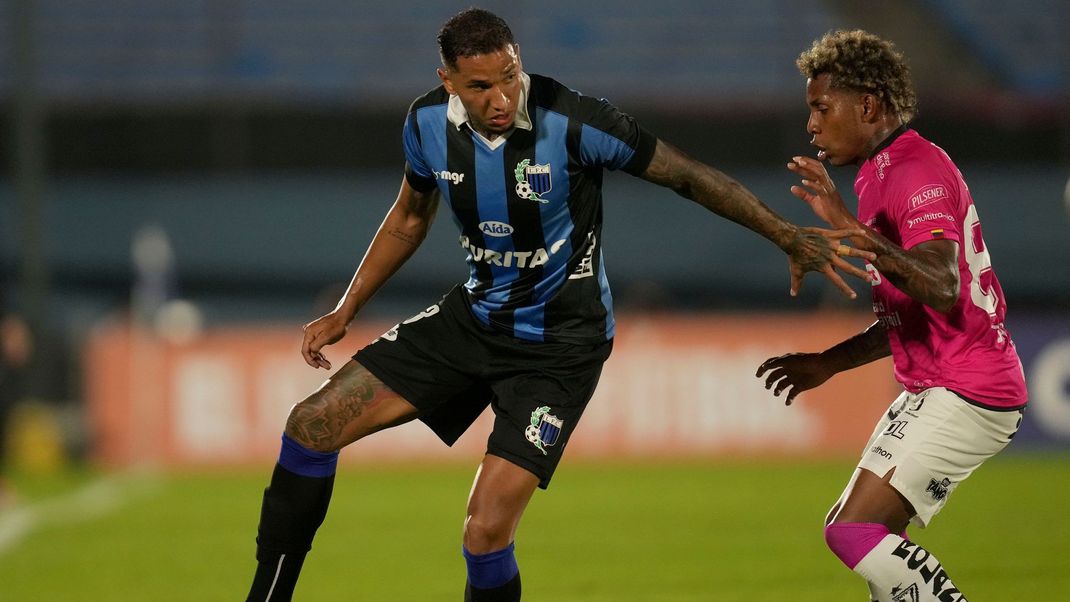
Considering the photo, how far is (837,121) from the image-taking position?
4832mm

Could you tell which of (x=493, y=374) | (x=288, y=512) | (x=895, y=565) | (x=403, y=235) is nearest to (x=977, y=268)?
(x=895, y=565)

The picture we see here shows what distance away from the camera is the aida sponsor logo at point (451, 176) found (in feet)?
16.8

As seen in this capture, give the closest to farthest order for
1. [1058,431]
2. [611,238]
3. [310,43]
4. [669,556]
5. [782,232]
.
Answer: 1. [782,232]
2. [669,556]
3. [1058,431]
4. [611,238]
5. [310,43]

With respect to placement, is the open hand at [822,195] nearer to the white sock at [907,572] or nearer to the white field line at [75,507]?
the white sock at [907,572]

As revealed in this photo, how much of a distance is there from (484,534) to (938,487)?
1579mm

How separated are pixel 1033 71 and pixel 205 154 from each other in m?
11.8

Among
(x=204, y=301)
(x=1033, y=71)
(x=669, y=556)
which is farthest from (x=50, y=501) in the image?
(x=1033, y=71)

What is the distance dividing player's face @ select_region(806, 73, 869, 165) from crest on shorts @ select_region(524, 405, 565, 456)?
1.38 meters

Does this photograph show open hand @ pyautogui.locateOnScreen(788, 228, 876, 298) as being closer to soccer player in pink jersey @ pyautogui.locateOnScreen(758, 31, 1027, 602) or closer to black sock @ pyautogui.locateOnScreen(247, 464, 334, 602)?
soccer player in pink jersey @ pyautogui.locateOnScreen(758, 31, 1027, 602)

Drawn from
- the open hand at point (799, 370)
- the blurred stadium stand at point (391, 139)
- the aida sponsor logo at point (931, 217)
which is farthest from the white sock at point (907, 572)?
the blurred stadium stand at point (391, 139)

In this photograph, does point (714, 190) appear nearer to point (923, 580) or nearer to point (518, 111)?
point (518, 111)

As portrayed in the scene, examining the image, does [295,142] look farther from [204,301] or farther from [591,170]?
[591,170]

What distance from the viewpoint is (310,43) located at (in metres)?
20.9

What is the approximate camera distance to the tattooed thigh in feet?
16.8
